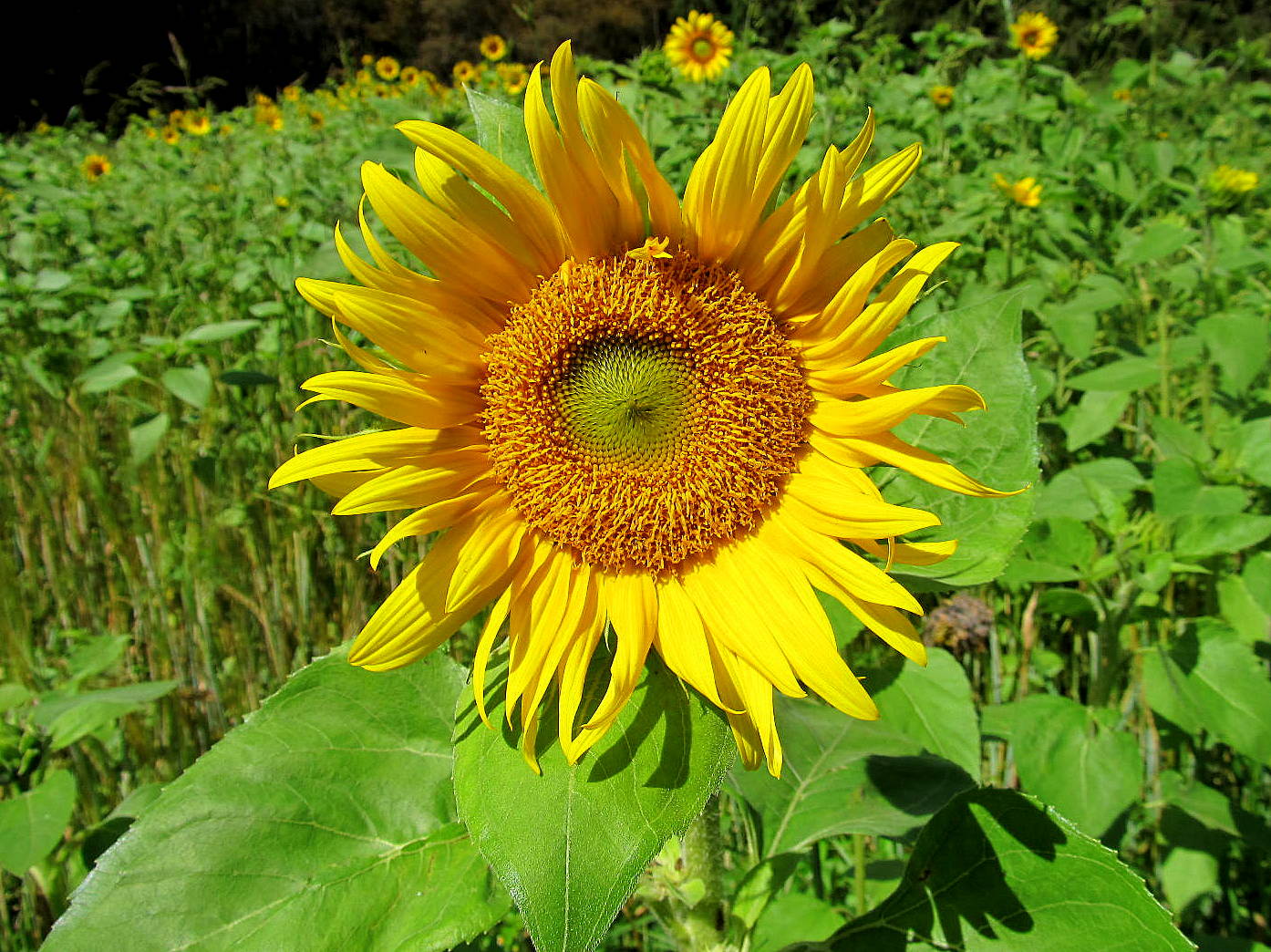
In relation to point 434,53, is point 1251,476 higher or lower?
→ lower

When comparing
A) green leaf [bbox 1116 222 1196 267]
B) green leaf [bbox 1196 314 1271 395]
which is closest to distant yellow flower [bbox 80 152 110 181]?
green leaf [bbox 1116 222 1196 267]

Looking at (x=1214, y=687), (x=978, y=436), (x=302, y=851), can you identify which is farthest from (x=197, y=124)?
(x=1214, y=687)

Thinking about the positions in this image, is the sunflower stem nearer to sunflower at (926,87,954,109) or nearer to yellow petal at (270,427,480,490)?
yellow petal at (270,427,480,490)

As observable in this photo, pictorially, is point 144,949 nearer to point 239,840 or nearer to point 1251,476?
point 239,840

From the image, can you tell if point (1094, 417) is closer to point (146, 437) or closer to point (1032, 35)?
point (146, 437)

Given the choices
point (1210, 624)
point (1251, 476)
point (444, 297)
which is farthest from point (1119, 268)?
point (444, 297)

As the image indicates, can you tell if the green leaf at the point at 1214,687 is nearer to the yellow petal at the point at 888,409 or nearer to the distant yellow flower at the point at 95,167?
the yellow petal at the point at 888,409
